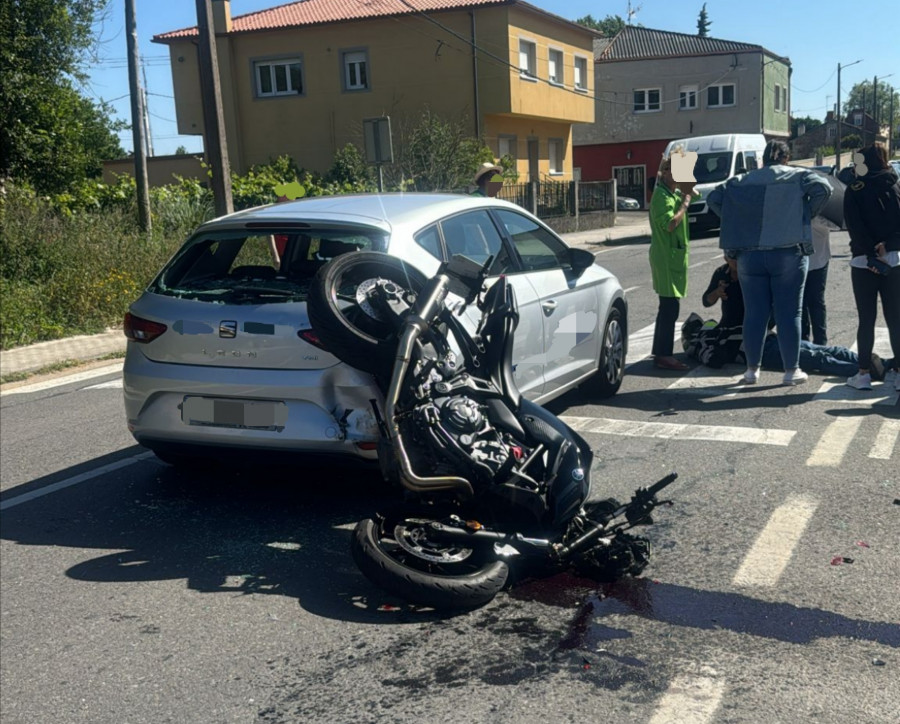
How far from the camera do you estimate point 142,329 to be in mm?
5324

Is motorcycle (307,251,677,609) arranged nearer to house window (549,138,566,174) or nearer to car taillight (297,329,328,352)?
car taillight (297,329,328,352)

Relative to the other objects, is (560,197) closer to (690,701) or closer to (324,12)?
(324,12)

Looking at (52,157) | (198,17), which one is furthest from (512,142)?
(198,17)

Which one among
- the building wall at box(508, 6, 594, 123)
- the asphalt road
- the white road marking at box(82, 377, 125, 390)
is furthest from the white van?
the asphalt road

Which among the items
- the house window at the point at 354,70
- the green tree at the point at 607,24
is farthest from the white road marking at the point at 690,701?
the green tree at the point at 607,24

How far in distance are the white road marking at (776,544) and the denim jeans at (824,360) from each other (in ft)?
10.8

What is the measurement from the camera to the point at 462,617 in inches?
157

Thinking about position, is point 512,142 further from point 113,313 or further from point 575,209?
point 113,313

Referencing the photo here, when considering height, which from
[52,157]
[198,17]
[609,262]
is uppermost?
[198,17]

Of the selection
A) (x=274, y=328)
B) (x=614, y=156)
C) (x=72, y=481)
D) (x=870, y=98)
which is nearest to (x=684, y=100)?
(x=614, y=156)

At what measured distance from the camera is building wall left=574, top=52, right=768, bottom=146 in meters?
53.5

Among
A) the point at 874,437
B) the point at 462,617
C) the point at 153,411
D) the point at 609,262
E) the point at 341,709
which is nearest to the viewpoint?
the point at 341,709

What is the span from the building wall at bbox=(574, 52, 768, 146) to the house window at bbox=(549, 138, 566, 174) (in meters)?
12.1

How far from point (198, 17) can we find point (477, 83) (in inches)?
845
